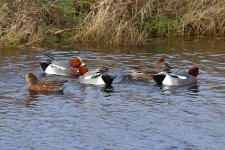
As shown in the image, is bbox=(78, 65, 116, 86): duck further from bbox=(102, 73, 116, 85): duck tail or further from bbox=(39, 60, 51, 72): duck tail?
bbox=(39, 60, 51, 72): duck tail

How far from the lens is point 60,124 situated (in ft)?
36.4

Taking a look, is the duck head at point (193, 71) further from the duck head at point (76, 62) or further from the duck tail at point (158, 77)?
the duck head at point (76, 62)

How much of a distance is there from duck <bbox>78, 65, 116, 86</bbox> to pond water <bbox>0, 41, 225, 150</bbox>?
0.16 metres

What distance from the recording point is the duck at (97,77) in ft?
45.6

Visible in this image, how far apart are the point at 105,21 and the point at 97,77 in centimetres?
377

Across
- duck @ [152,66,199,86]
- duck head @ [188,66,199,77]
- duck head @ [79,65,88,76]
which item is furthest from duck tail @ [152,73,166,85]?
duck head @ [79,65,88,76]

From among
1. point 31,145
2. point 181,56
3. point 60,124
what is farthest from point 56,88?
point 181,56

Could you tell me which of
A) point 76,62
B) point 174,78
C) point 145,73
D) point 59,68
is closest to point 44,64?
point 59,68

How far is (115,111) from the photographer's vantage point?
11930 mm

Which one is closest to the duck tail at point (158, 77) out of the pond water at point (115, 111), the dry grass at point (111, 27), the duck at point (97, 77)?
the pond water at point (115, 111)

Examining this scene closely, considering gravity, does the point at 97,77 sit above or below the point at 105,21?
below

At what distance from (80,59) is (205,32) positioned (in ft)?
16.5

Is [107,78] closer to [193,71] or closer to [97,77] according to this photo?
[97,77]

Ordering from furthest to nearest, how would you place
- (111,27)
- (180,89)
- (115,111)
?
(111,27) < (180,89) < (115,111)
